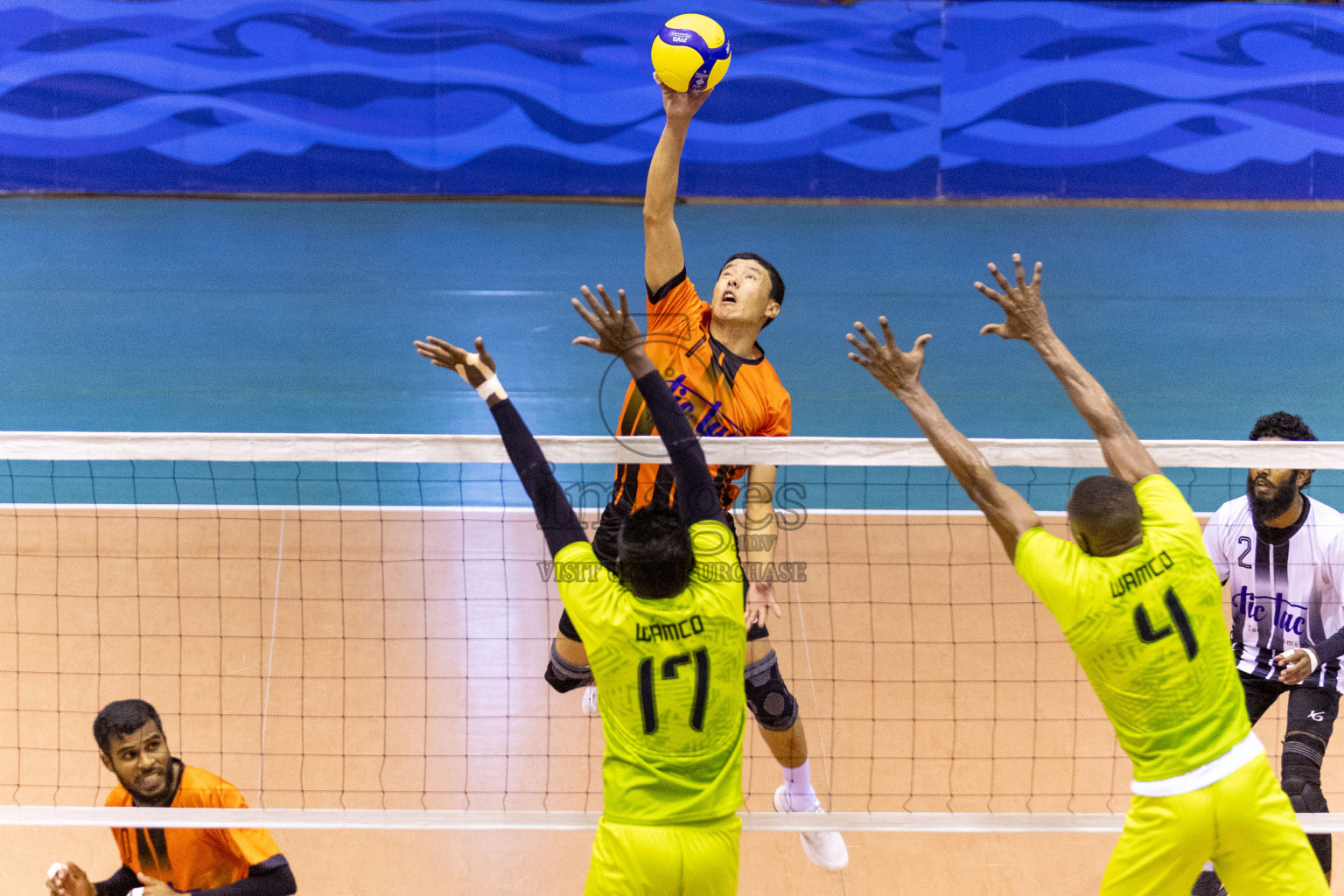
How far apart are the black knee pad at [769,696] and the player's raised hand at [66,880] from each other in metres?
2.45

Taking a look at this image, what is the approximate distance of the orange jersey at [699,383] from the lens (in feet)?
16.0

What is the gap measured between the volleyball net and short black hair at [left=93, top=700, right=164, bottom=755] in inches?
14.9

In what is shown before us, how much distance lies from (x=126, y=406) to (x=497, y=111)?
30.3 feet

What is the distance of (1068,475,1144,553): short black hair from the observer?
139 inches

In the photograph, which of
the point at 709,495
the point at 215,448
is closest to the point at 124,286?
the point at 215,448

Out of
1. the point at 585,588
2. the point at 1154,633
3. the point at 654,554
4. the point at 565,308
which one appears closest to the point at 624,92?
the point at 565,308

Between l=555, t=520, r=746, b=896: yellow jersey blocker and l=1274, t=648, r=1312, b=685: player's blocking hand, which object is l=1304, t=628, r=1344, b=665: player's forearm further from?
l=555, t=520, r=746, b=896: yellow jersey blocker

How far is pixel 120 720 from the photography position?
3.89m

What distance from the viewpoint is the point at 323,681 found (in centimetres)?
651

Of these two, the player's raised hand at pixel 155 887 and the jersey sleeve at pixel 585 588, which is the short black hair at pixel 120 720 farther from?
the jersey sleeve at pixel 585 588

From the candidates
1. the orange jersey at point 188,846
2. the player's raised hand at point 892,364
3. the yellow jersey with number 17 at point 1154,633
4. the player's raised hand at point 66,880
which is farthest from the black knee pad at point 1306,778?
the player's raised hand at point 66,880

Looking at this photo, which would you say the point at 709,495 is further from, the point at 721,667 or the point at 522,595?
the point at 522,595

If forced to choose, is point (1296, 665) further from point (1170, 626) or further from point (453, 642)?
point (453, 642)

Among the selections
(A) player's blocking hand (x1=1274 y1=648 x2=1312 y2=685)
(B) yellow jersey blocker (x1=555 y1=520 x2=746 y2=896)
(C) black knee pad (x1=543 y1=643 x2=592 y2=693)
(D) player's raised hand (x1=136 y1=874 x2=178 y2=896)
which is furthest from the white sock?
(D) player's raised hand (x1=136 y1=874 x2=178 y2=896)
